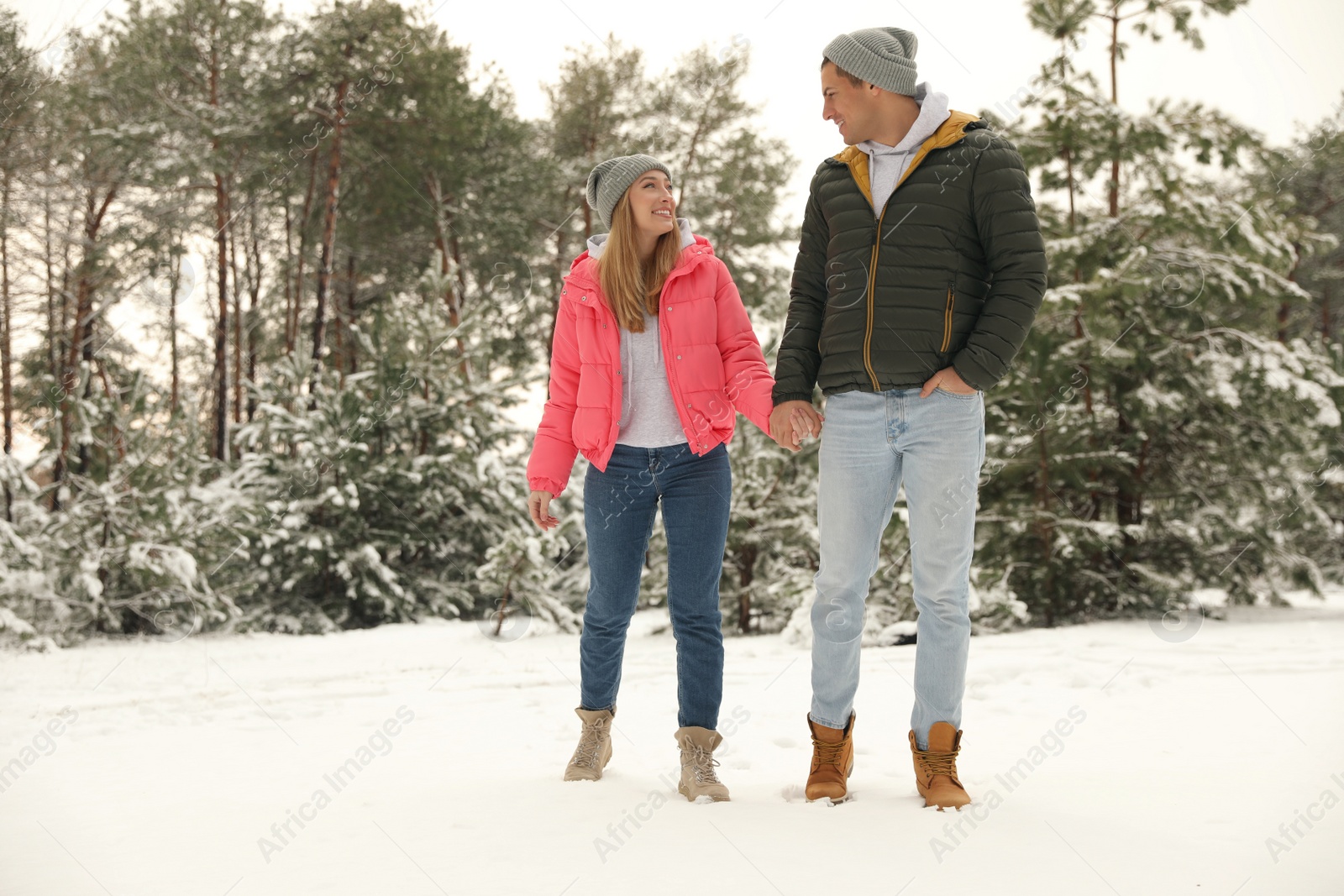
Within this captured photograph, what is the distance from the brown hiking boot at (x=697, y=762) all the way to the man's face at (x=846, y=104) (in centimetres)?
169

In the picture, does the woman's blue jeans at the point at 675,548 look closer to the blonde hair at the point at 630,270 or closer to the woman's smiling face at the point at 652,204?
the blonde hair at the point at 630,270

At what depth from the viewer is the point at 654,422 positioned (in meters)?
2.74

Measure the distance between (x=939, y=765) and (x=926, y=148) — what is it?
1605 millimetres

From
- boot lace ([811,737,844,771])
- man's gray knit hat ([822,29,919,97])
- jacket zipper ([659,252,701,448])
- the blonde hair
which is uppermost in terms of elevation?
man's gray knit hat ([822,29,919,97])

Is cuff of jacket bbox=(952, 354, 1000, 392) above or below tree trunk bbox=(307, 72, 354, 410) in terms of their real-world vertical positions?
below

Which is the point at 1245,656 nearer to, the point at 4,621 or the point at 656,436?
the point at 656,436

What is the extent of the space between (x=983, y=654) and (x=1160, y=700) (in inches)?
47.0

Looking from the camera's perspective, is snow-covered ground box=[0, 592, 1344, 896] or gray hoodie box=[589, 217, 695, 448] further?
gray hoodie box=[589, 217, 695, 448]

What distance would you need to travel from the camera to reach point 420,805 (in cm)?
262

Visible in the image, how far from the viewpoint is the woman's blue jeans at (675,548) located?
270 centimetres

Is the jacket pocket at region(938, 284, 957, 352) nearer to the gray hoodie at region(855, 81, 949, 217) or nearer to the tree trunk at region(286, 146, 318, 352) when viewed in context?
the gray hoodie at region(855, 81, 949, 217)

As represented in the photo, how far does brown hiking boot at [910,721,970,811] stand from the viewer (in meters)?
2.47

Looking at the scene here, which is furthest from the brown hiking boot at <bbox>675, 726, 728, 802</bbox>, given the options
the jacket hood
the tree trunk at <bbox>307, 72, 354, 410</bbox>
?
the tree trunk at <bbox>307, 72, 354, 410</bbox>

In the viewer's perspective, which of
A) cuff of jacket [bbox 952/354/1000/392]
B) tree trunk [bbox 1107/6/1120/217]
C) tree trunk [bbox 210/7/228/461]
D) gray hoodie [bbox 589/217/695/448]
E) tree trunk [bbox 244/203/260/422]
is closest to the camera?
cuff of jacket [bbox 952/354/1000/392]
